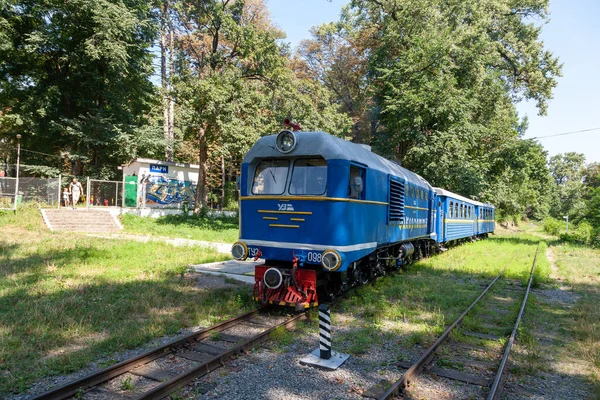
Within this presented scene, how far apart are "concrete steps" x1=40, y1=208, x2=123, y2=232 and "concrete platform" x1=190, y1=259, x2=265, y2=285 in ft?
34.9

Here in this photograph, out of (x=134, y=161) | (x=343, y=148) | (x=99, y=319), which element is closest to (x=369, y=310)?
(x=343, y=148)

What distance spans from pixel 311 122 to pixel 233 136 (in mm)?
4971

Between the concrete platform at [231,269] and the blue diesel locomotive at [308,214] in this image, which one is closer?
the blue diesel locomotive at [308,214]

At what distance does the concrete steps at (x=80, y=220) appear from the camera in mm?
19906

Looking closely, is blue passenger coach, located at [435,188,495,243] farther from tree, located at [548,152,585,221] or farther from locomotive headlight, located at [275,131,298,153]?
tree, located at [548,152,585,221]

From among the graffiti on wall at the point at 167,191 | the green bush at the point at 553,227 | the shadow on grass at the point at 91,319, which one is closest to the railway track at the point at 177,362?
the shadow on grass at the point at 91,319

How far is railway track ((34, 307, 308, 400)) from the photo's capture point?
4480 mm

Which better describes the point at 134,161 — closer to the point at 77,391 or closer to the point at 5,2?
the point at 5,2

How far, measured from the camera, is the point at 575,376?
18.2 feet

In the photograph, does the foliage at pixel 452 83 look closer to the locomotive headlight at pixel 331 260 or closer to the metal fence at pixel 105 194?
the metal fence at pixel 105 194

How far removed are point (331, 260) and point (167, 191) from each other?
68.8 ft

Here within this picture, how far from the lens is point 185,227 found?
22.5m

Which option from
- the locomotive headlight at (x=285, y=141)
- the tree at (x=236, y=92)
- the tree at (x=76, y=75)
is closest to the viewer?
the locomotive headlight at (x=285, y=141)

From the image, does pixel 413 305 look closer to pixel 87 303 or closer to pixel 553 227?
pixel 87 303
